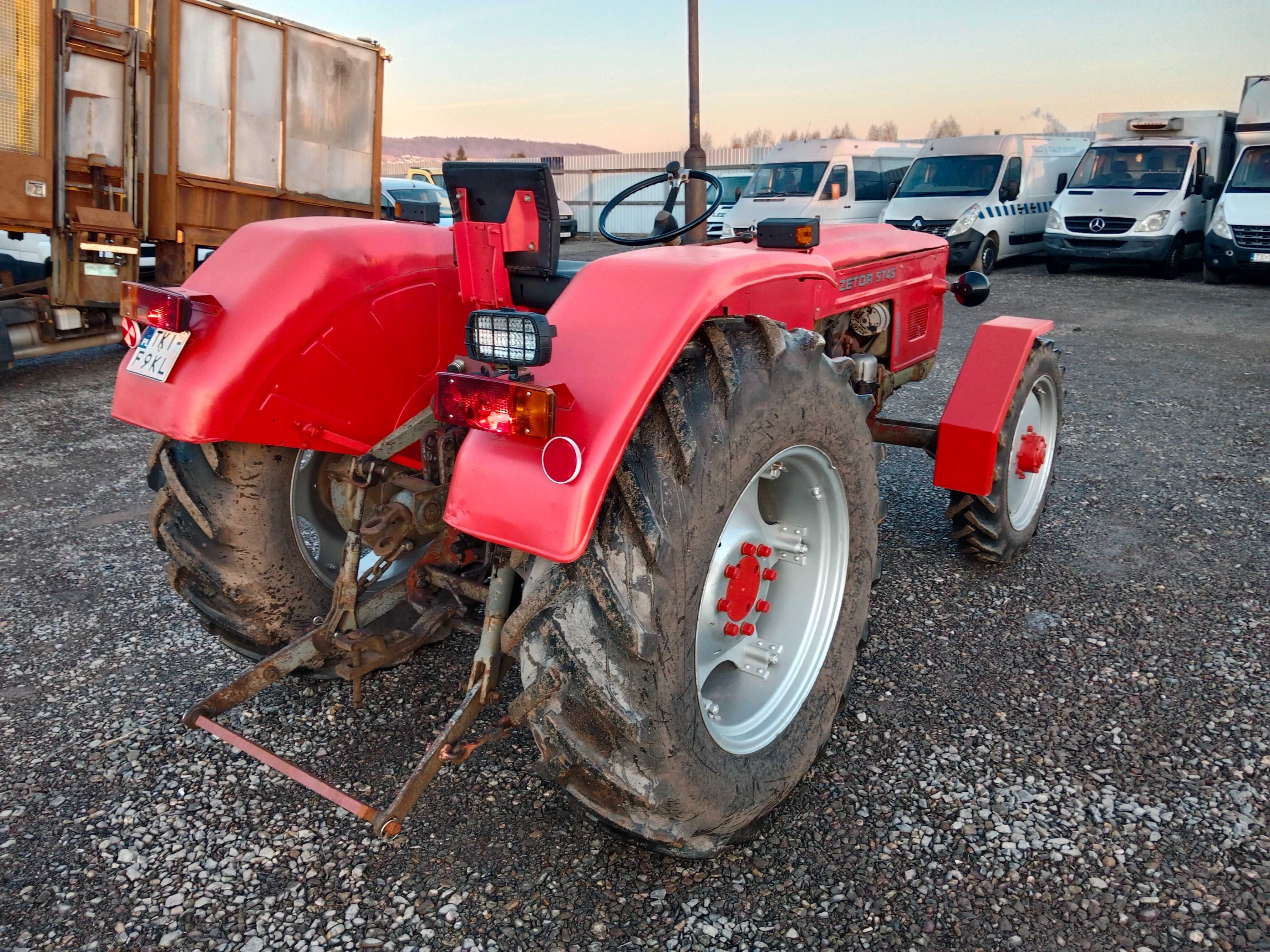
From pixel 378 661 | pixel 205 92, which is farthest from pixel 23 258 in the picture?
pixel 378 661

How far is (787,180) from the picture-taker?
14.9 metres

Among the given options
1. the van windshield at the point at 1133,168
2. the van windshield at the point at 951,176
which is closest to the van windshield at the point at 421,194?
the van windshield at the point at 951,176

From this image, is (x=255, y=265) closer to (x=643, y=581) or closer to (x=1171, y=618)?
(x=643, y=581)

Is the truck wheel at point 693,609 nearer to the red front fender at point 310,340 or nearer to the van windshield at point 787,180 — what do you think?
the red front fender at point 310,340

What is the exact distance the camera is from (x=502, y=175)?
6.90 feet

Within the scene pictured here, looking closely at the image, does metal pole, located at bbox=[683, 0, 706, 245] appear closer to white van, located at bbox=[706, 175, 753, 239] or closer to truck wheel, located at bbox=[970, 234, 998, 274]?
white van, located at bbox=[706, 175, 753, 239]

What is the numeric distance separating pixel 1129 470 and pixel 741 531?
3657 millimetres

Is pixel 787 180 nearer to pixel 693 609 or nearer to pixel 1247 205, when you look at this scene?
pixel 1247 205

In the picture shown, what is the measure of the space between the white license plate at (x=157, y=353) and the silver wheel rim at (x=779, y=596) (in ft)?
4.42

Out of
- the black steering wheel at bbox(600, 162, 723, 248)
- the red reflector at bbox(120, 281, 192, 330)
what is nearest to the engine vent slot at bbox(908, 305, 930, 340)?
the black steering wheel at bbox(600, 162, 723, 248)

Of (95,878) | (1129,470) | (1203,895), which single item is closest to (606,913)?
(95,878)

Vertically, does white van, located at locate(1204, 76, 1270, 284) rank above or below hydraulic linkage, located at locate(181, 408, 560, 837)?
above

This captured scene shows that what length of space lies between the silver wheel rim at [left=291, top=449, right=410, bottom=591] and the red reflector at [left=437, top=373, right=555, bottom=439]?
0.89 m

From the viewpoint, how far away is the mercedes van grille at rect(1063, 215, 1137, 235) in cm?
1334
